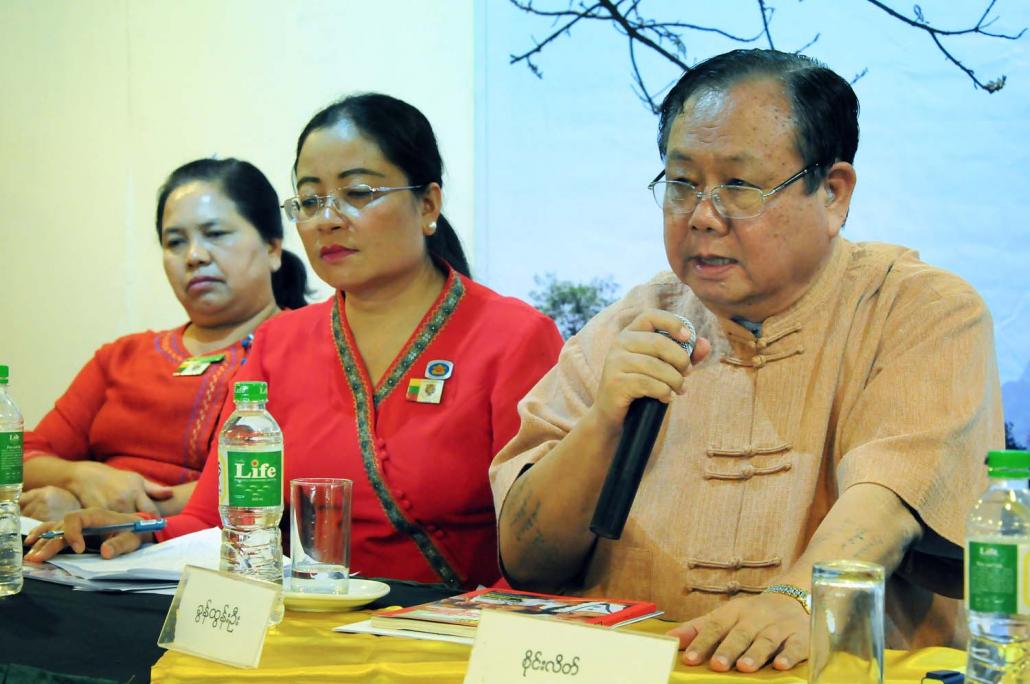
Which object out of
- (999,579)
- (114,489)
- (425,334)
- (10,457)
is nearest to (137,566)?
(10,457)

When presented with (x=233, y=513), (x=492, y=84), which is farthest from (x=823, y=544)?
(x=492, y=84)

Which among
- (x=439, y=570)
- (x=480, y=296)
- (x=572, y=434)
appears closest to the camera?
(x=572, y=434)

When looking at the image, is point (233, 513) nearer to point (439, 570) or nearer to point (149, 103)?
point (439, 570)

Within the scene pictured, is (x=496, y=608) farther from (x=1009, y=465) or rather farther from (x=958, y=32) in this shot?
(x=958, y=32)

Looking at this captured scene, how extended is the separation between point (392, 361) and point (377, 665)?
1.21 metres

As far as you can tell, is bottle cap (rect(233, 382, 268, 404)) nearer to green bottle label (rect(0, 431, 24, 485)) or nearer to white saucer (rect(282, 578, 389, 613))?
white saucer (rect(282, 578, 389, 613))

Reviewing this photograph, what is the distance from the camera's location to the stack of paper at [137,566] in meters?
1.70

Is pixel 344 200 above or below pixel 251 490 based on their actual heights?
above

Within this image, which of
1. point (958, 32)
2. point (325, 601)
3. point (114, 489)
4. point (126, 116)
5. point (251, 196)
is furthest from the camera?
point (126, 116)

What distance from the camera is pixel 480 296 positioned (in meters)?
2.43

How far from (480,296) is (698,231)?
0.84 m

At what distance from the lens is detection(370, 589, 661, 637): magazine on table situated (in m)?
1.28

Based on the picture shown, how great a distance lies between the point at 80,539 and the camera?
186 cm

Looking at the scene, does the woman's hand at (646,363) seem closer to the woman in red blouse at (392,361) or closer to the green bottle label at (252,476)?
the green bottle label at (252,476)
